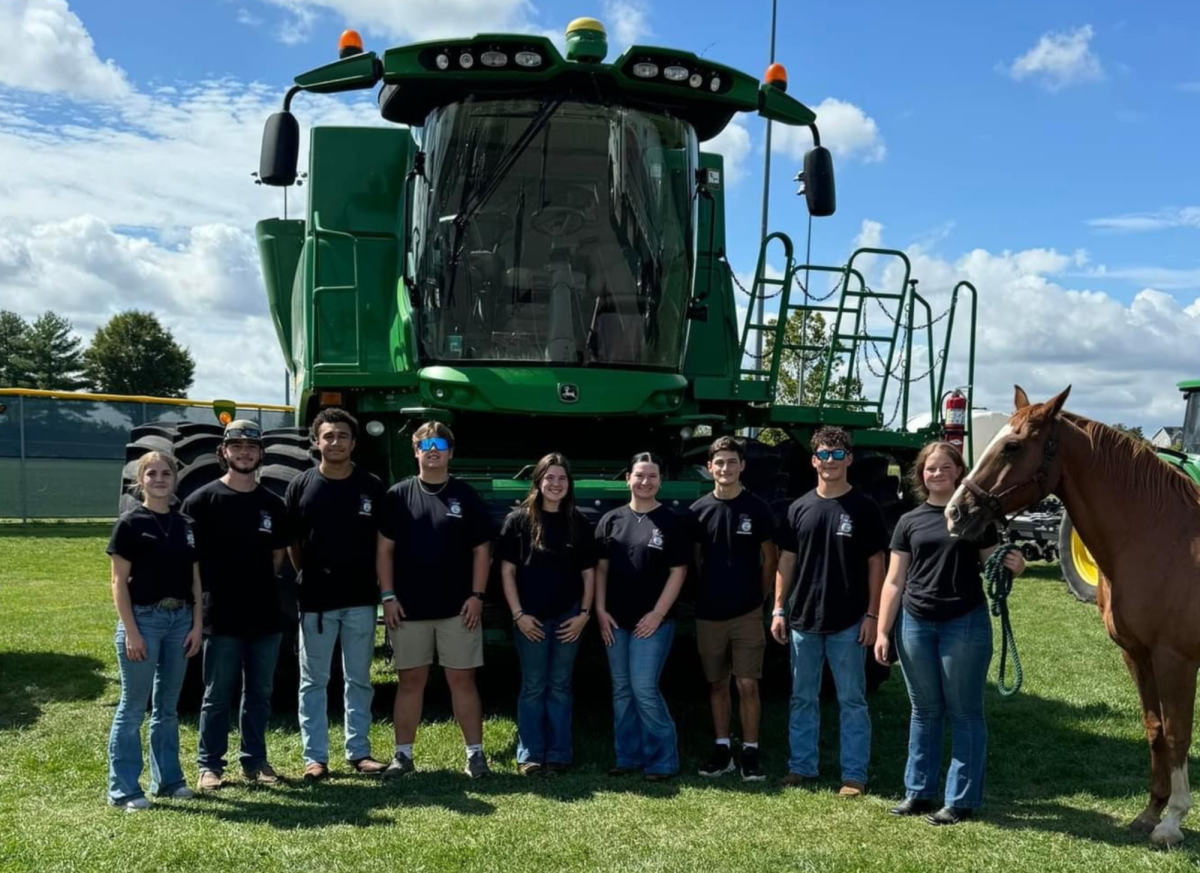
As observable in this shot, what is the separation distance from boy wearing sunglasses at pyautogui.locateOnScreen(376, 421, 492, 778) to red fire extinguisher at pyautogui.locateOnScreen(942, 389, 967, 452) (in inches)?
170

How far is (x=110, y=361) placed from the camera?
5750 cm

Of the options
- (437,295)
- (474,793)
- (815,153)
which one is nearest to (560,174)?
(437,295)

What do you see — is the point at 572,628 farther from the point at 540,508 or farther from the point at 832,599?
the point at 832,599

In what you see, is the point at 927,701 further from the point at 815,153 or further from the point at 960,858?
the point at 815,153

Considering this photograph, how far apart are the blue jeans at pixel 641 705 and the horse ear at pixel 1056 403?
222 cm

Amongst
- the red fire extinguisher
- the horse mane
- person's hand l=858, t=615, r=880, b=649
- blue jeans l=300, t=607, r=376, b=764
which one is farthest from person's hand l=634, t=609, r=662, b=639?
the red fire extinguisher

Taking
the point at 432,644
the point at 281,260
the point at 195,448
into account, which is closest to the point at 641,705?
the point at 432,644

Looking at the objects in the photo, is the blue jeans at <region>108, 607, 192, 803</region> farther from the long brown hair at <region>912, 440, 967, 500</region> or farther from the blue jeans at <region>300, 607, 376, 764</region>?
the long brown hair at <region>912, 440, 967, 500</region>

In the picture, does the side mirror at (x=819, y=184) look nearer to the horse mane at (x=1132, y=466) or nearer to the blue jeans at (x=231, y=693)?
the horse mane at (x=1132, y=466)

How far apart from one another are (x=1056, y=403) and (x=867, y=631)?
1.46 meters

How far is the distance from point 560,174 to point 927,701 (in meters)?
3.73

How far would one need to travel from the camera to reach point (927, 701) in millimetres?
5250

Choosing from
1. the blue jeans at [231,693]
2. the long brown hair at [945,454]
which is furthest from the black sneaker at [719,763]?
the blue jeans at [231,693]

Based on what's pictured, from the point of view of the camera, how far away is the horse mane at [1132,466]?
16.5 feet
